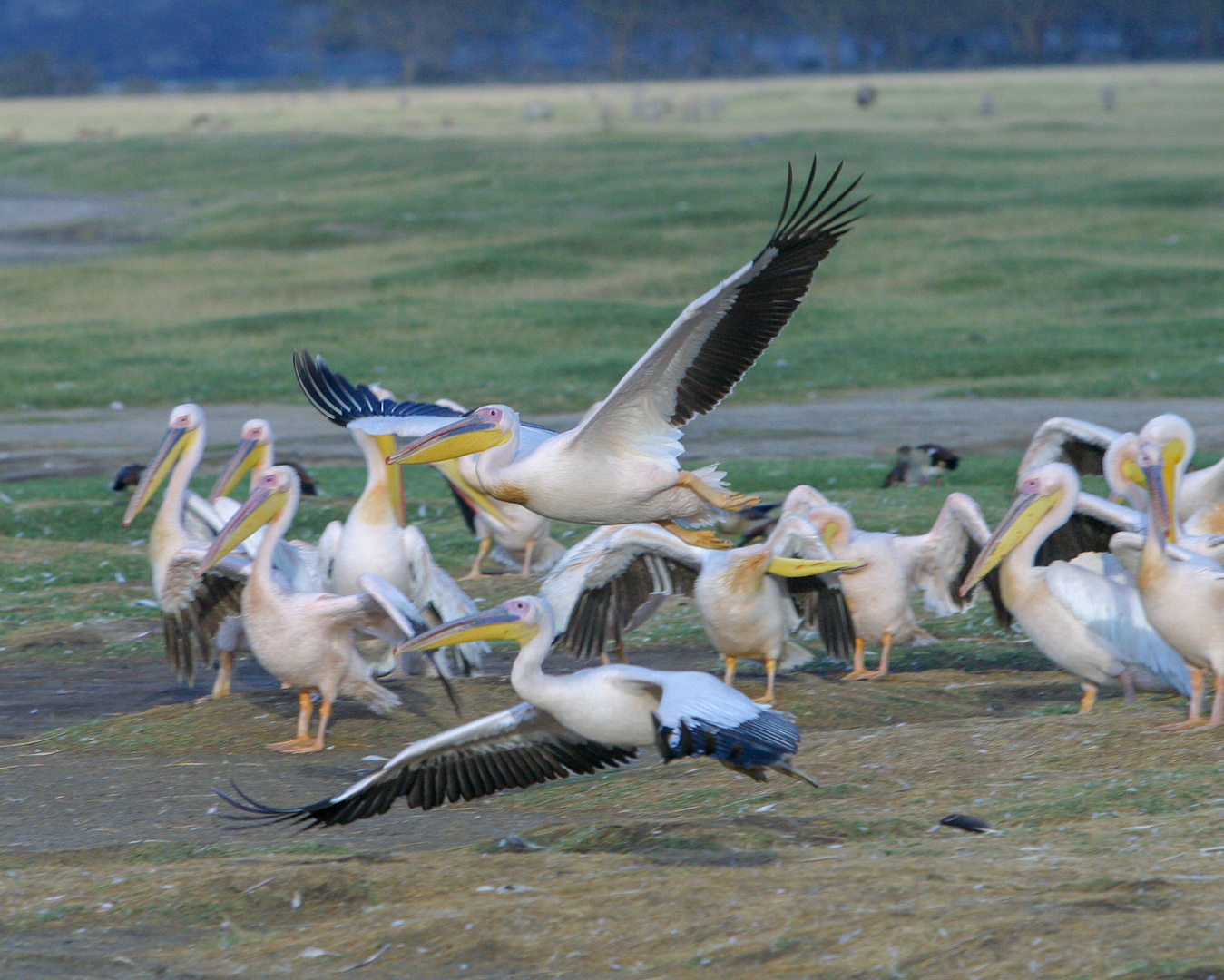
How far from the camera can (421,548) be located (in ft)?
22.9

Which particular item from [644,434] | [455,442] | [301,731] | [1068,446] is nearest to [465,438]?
[455,442]

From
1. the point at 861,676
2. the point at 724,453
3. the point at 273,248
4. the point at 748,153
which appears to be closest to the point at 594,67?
the point at 748,153

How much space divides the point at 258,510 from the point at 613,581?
135cm

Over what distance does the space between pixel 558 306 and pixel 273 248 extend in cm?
789

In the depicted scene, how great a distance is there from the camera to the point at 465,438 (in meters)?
6.16

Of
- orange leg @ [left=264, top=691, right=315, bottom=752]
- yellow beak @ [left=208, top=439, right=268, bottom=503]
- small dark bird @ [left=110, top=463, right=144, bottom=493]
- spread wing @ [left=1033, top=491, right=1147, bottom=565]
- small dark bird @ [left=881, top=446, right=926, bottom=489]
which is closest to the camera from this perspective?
orange leg @ [left=264, top=691, right=315, bottom=752]

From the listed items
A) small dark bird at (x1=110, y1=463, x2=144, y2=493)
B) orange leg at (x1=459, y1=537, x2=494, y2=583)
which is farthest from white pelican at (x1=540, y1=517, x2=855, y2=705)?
small dark bird at (x1=110, y1=463, x2=144, y2=493)

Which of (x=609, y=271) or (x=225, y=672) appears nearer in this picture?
(x=225, y=672)

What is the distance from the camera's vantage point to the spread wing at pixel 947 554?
7.14 metres

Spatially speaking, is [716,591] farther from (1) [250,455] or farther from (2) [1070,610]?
(1) [250,455]

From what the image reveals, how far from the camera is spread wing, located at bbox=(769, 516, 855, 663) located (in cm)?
691

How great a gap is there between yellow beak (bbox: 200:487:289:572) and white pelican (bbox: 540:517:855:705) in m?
1.04

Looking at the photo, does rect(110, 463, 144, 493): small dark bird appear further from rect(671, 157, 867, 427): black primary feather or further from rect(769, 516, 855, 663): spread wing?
rect(671, 157, 867, 427): black primary feather

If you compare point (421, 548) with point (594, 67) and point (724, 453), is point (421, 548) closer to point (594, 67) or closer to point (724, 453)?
point (724, 453)
